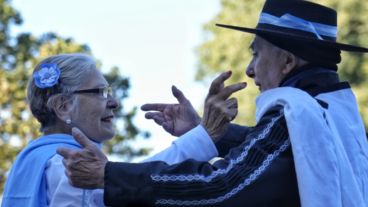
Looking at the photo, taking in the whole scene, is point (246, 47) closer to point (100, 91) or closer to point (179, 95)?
point (100, 91)

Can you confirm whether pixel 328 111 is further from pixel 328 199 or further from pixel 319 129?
pixel 328 199

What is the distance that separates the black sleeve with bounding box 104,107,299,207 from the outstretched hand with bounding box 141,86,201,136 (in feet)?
3.39

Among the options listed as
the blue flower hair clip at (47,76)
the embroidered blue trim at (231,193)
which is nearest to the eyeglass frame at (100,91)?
the blue flower hair clip at (47,76)

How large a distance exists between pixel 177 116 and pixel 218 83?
673 millimetres

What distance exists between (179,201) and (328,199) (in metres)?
0.57

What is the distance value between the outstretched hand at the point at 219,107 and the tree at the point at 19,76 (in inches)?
619

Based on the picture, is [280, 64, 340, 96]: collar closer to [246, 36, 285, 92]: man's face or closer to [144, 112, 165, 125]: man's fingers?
[246, 36, 285, 92]: man's face

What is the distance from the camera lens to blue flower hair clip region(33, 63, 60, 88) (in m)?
4.50

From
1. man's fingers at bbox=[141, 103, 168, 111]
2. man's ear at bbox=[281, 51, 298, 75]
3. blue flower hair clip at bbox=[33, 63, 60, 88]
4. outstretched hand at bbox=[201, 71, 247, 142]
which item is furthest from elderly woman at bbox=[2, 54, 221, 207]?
man's ear at bbox=[281, 51, 298, 75]

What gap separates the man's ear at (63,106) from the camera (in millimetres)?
4539

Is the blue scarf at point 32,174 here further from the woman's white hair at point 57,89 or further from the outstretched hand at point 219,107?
the outstretched hand at point 219,107

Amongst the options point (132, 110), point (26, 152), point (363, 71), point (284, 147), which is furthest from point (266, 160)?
point (132, 110)

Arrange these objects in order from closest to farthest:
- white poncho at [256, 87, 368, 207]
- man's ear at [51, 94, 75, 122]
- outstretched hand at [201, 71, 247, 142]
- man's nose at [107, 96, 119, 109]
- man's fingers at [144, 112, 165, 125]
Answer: white poncho at [256, 87, 368, 207]
outstretched hand at [201, 71, 247, 142]
man's fingers at [144, 112, 165, 125]
man's ear at [51, 94, 75, 122]
man's nose at [107, 96, 119, 109]

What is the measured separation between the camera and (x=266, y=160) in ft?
10.8
